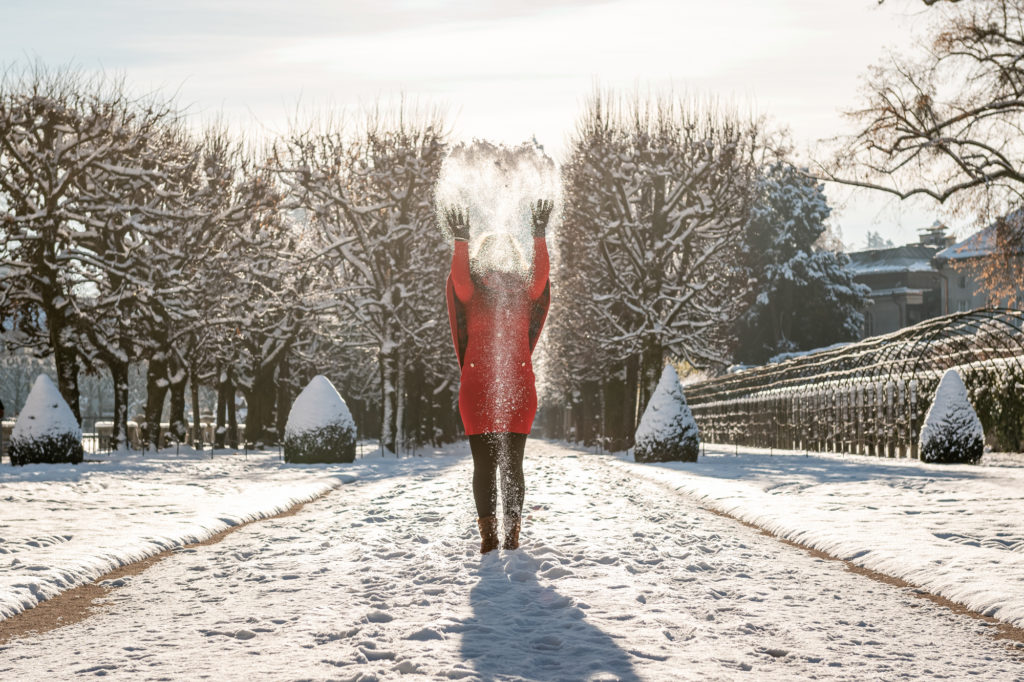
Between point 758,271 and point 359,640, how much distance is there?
57.5 m

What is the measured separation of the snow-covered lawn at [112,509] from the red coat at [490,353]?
3055mm

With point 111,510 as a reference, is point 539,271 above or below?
above

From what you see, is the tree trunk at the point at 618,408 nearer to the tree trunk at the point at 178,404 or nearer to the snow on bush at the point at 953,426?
the tree trunk at the point at 178,404

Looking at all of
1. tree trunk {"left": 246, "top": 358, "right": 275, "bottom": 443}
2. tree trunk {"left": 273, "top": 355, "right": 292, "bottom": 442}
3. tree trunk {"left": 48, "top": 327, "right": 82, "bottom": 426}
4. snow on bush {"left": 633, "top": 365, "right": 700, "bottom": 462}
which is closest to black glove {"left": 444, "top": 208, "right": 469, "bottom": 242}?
snow on bush {"left": 633, "top": 365, "right": 700, "bottom": 462}

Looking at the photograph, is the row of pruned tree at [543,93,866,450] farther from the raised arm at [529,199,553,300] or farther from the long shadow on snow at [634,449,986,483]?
the raised arm at [529,199,553,300]

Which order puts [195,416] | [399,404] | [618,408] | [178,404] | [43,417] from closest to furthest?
[43,417] → [399,404] → [178,404] → [618,408] → [195,416]

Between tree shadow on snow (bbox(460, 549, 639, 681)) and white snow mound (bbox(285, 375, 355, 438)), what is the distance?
654 inches

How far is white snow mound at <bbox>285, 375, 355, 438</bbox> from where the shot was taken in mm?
23562

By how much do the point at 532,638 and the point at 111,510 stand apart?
8496mm

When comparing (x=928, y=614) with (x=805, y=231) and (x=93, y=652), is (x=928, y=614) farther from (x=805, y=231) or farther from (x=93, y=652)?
(x=805, y=231)

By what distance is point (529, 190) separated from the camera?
900 cm

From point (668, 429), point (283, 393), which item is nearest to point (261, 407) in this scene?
point (283, 393)

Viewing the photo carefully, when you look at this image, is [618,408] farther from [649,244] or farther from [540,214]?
[540,214]

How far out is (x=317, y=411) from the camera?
2375cm
